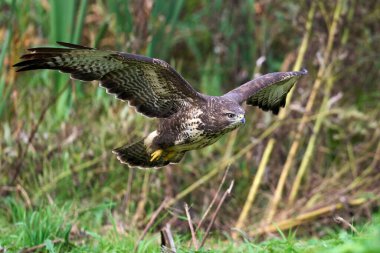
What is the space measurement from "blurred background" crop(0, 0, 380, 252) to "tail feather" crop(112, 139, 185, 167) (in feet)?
2.56

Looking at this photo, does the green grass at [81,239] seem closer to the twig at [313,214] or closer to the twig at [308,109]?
the twig at [313,214]

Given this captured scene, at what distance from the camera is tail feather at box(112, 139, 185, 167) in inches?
226

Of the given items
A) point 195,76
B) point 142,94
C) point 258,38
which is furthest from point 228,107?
point 195,76

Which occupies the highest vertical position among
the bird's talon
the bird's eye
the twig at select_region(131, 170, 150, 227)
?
the bird's eye

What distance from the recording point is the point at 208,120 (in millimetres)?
5301

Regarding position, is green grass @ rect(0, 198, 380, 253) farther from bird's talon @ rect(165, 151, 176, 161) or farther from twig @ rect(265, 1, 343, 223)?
twig @ rect(265, 1, 343, 223)

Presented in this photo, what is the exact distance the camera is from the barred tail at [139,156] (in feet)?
18.8

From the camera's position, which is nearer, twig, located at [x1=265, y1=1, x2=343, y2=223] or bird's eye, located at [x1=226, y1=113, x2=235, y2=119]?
bird's eye, located at [x1=226, y1=113, x2=235, y2=119]

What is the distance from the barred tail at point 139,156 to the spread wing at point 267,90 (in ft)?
1.90

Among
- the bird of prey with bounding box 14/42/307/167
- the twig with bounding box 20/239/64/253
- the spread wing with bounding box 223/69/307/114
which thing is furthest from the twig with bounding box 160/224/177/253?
the spread wing with bounding box 223/69/307/114

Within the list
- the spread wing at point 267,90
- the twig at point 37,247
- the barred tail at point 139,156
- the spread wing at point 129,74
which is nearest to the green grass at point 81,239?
the twig at point 37,247

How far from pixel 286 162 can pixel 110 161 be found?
1.60 m

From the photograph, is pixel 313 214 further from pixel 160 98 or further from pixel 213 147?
pixel 160 98

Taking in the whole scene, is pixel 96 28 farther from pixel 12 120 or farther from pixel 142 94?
pixel 142 94
